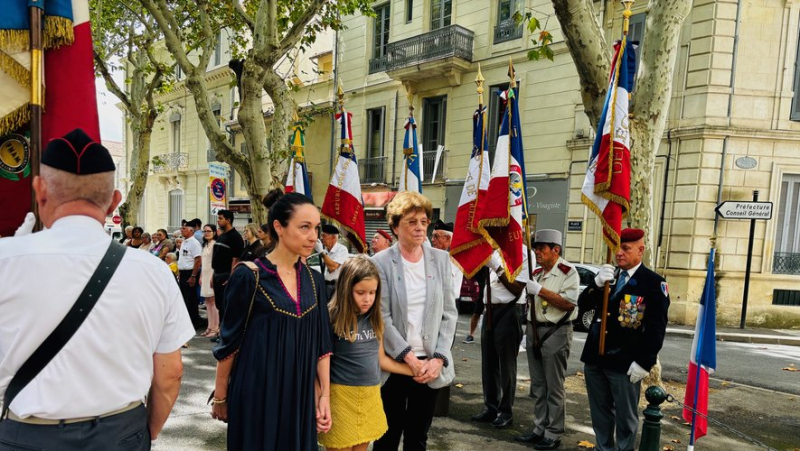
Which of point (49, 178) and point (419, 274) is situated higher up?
point (49, 178)

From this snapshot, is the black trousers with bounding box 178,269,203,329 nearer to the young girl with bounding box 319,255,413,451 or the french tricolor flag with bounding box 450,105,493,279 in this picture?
the french tricolor flag with bounding box 450,105,493,279

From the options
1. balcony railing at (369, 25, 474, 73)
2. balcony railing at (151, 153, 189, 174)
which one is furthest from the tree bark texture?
balcony railing at (151, 153, 189, 174)

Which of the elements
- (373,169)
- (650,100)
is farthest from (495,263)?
(373,169)

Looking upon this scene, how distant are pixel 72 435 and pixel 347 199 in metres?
4.49

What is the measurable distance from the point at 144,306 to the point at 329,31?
21.7 metres

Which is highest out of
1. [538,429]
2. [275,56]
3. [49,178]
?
[275,56]

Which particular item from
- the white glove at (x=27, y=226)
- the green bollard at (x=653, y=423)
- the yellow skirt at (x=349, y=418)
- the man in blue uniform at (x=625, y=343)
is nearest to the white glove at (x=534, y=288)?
the man in blue uniform at (x=625, y=343)

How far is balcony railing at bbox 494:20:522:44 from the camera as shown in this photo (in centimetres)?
1485

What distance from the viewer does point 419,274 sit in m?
3.15

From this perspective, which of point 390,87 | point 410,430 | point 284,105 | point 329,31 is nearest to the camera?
point 410,430

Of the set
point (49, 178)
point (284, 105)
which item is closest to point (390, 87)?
point (284, 105)

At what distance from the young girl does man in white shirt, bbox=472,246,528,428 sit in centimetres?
217

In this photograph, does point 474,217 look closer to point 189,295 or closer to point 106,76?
point 189,295

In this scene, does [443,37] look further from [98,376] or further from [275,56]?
[98,376]
